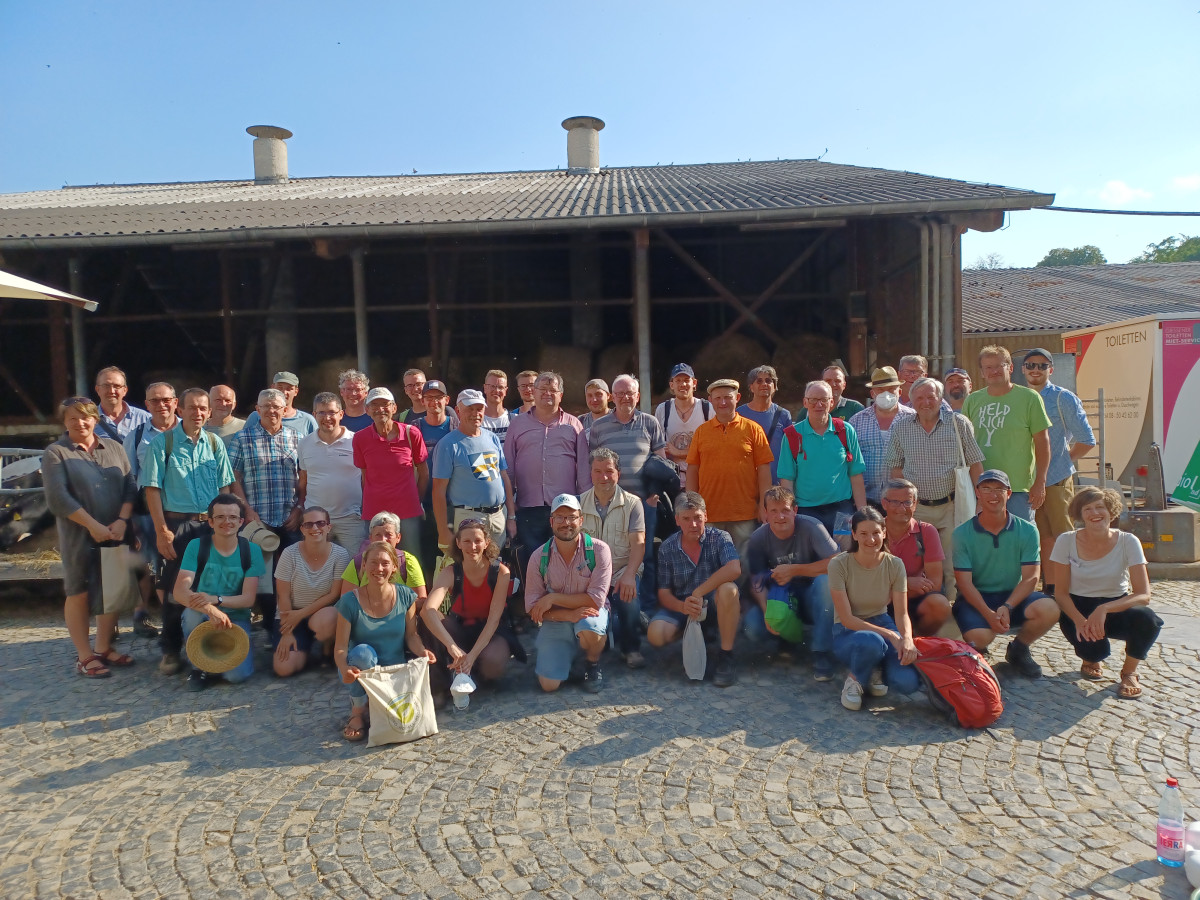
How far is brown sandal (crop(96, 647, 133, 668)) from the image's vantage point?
5.16 m

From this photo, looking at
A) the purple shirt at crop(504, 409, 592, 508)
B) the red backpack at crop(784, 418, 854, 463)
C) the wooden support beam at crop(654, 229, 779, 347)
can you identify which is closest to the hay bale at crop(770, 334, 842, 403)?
the wooden support beam at crop(654, 229, 779, 347)

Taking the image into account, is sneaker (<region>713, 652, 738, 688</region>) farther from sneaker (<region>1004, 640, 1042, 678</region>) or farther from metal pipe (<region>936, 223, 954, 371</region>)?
metal pipe (<region>936, 223, 954, 371</region>)

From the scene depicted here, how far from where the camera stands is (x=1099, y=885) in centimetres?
275

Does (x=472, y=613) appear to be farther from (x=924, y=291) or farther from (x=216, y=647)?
(x=924, y=291)

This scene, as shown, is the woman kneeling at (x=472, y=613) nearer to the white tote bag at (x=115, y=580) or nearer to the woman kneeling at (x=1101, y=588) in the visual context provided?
the white tote bag at (x=115, y=580)

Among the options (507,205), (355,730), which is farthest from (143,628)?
(507,205)

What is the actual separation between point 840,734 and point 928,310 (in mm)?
5973

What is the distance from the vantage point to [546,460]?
5.36 metres

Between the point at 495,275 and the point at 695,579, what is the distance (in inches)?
343

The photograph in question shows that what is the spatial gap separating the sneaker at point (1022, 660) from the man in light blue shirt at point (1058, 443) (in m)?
1.32

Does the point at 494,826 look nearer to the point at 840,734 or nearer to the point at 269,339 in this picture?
the point at 840,734

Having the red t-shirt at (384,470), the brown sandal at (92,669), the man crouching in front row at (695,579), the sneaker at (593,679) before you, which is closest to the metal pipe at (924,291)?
the man crouching in front row at (695,579)

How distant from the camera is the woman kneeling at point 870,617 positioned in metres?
4.32

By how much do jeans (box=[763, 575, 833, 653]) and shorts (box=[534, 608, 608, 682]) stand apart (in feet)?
3.31
